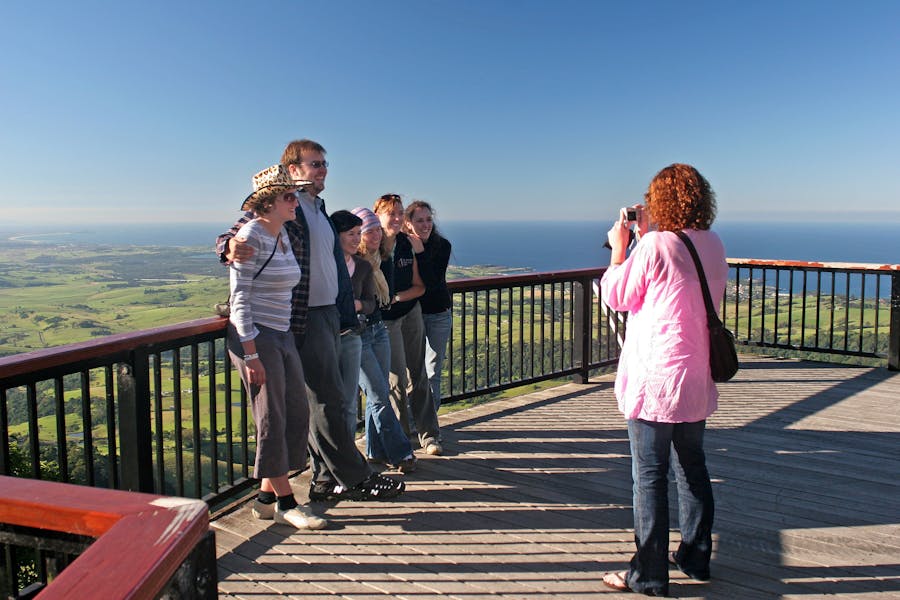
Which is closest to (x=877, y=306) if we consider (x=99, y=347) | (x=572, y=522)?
(x=572, y=522)

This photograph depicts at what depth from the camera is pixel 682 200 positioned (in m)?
2.40

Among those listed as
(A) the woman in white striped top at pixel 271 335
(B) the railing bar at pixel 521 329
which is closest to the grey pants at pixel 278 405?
(A) the woman in white striped top at pixel 271 335

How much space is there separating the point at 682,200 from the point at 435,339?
7.15 ft

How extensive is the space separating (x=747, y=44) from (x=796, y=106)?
8.43m

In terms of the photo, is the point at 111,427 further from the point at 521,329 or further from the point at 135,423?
the point at 521,329

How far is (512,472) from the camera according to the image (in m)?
3.94

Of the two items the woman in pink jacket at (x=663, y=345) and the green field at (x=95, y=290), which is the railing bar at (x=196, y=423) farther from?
the green field at (x=95, y=290)

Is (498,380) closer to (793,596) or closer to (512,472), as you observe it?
(512,472)

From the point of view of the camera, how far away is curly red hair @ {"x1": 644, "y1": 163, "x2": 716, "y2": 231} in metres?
2.40

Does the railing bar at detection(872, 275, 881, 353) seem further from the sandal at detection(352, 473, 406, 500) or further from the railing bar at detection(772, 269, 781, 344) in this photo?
the sandal at detection(352, 473, 406, 500)

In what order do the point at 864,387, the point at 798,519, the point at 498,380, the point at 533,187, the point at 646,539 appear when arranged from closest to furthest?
the point at 646,539, the point at 798,519, the point at 498,380, the point at 864,387, the point at 533,187

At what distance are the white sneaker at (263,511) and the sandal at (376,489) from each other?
43cm

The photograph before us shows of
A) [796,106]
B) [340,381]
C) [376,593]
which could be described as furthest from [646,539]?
[796,106]

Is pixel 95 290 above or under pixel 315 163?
under
